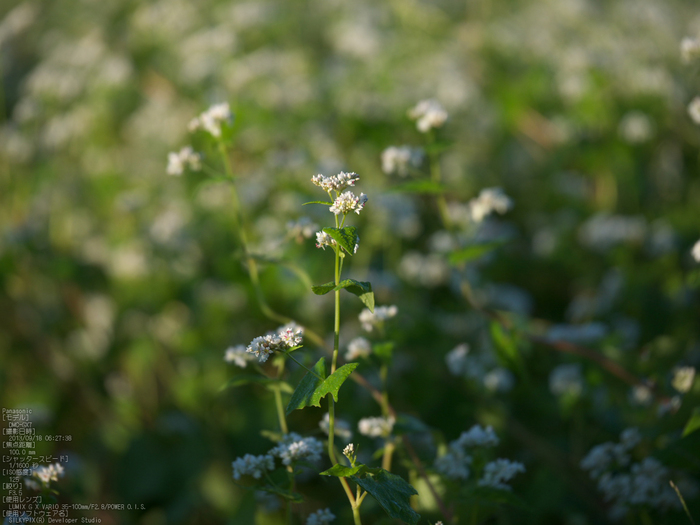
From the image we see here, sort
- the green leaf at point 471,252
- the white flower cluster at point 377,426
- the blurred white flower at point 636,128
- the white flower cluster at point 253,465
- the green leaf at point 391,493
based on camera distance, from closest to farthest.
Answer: the green leaf at point 391,493, the white flower cluster at point 253,465, the white flower cluster at point 377,426, the green leaf at point 471,252, the blurred white flower at point 636,128

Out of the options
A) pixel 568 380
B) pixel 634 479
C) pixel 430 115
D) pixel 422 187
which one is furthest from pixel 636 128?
pixel 634 479

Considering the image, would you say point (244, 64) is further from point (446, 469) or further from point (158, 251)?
point (446, 469)

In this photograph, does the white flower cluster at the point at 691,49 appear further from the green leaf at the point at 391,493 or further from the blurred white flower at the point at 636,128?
the blurred white flower at the point at 636,128

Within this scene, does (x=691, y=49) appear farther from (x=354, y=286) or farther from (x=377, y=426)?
(x=377, y=426)

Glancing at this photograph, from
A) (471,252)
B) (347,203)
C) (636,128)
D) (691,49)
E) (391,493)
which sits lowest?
(391,493)

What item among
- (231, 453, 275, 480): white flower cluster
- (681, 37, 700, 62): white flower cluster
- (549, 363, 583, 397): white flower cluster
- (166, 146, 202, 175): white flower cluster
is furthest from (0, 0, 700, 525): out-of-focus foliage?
(681, 37, 700, 62): white flower cluster

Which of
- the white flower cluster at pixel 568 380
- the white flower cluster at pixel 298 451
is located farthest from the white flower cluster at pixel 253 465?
the white flower cluster at pixel 568 380
